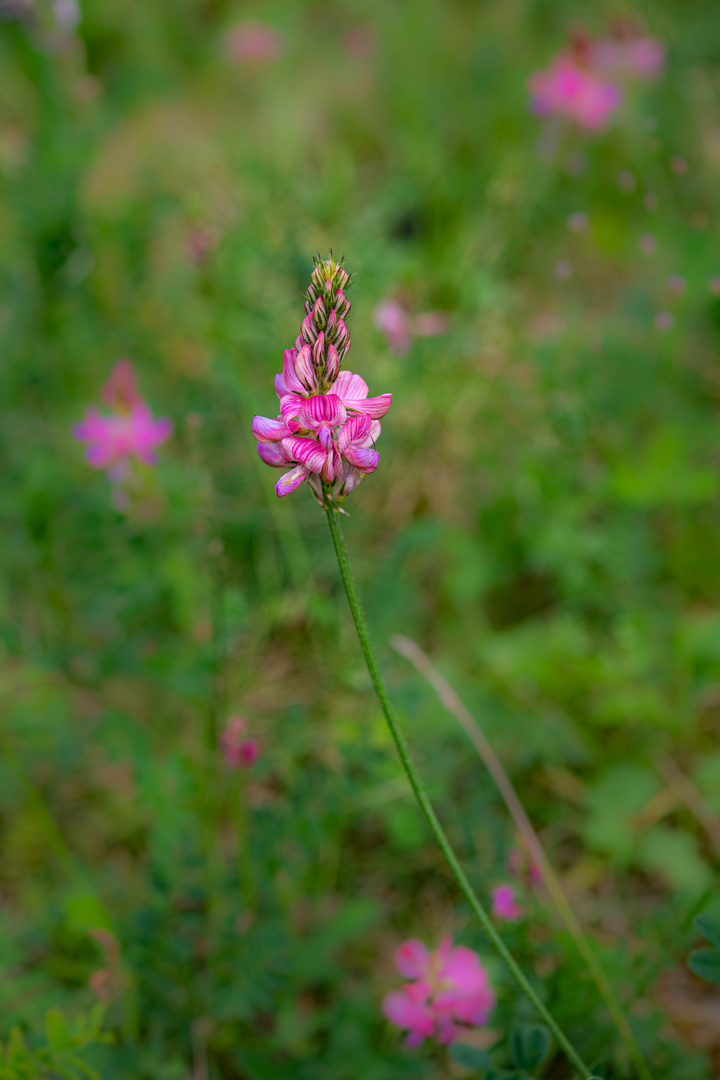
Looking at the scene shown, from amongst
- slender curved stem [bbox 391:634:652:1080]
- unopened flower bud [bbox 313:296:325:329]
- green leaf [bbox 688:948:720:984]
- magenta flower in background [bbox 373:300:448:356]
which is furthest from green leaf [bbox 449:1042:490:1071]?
magenta flower in background [bbox 373:300:448:356]

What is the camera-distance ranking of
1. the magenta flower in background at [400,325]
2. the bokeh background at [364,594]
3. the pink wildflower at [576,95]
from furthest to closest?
the pink wildflower at [576,95] → the magenta flower in background at [400,325] → the bokeh background at [364,594]

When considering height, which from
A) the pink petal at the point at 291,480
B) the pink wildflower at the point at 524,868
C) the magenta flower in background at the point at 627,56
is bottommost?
the pink wildflower at the point at 524,868

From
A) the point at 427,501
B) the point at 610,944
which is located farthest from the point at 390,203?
the point at 610,944

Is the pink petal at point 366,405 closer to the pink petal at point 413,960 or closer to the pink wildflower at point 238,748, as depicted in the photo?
the pink wildflower at point 238,748

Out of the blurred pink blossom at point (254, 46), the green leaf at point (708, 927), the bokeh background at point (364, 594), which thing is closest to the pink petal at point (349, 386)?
the bokeh background at point (364, 594)

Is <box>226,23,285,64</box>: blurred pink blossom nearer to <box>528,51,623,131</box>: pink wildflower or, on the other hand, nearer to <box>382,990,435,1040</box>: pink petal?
<box>528,51,623,131</box>: pink wildflower

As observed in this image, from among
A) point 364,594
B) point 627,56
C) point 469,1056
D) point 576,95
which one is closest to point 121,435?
point 364,594
